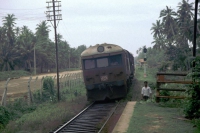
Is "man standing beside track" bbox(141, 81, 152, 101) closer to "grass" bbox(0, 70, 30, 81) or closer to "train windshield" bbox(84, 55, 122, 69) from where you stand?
"train windshield" bbox(84, 55, 122, 69)

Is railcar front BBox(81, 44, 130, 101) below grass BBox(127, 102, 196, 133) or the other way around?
the other way around

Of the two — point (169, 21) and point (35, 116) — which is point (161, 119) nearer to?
point (35, 116)

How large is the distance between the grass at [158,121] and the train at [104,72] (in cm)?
357

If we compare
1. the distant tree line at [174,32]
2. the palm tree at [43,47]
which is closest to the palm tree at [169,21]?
the distant tree line at [174,32]

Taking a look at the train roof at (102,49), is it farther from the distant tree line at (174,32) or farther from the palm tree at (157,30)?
the palm tree at (157,30)

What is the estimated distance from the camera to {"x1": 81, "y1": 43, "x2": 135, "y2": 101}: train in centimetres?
1612

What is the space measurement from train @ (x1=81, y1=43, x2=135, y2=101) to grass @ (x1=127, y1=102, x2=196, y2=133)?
357cm

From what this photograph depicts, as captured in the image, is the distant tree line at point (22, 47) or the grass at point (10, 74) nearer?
the grass at point (10, 74)

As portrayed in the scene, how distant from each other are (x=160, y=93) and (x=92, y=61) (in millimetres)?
4610

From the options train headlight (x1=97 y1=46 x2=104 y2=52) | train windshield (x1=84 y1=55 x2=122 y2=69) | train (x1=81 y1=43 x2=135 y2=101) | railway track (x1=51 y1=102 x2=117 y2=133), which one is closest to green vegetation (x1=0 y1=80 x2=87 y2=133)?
railway track (x1=51 y1=102 x2=117 y2=133)

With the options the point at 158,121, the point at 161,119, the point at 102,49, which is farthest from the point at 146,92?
the point at 158,121

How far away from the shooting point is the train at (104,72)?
16.1m

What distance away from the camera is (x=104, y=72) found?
16.2 metres

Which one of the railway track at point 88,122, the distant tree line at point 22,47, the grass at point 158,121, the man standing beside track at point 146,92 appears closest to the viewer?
the grass at point 158,121
